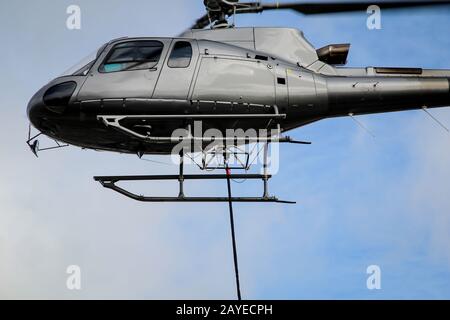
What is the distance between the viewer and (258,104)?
12.1 m

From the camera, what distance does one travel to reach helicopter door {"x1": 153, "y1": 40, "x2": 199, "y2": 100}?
467 inches

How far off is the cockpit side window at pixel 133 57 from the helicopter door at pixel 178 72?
0.25 m

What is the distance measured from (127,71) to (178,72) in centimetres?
91

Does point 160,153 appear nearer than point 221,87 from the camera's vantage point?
No

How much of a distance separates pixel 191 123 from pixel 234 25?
2.47m

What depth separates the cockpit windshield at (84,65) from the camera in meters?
12.4

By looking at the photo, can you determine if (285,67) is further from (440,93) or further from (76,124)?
(76,124)

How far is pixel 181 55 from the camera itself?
39.9 feet

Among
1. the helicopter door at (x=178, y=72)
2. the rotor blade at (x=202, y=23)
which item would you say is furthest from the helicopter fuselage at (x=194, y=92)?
the rotor blade at (x=202, y=23)

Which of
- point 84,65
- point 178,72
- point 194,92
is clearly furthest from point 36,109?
point 194,92

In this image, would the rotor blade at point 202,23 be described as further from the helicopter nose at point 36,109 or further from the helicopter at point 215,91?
the helicopter nose at point 36,109
